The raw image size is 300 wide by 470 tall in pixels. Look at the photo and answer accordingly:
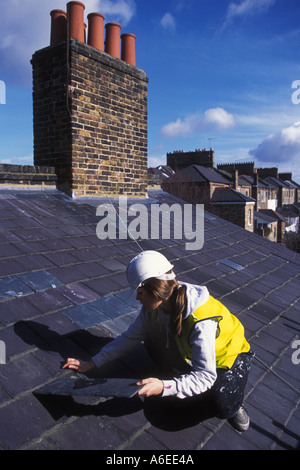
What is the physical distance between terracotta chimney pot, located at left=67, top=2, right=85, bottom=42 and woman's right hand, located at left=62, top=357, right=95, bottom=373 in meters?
5.29

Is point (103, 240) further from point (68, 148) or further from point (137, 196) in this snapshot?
point (137, 196)

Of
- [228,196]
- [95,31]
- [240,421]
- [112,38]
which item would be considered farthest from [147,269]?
[228,196]

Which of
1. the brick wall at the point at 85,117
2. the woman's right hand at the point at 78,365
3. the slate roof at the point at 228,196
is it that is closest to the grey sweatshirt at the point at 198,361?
the woman's right hand at the point at 78,365

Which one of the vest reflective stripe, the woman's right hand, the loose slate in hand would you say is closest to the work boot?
the vest reflective stripe

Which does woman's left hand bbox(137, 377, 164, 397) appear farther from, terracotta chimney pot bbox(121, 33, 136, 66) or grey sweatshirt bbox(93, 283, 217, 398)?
terracotta chimney pot bbox(121, 33, 136, 66)

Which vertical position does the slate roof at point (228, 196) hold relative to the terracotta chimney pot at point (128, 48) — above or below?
below

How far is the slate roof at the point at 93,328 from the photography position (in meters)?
1.77

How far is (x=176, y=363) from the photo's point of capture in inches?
86.1

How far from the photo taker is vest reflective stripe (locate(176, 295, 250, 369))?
6.49 ft

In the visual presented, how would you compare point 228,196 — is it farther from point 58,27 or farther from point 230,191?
point 58,27

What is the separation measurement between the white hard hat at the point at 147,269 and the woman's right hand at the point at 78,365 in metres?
0.58

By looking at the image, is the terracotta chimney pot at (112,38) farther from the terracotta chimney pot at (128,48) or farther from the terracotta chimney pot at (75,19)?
the terracotta chimney pot at (75,19)

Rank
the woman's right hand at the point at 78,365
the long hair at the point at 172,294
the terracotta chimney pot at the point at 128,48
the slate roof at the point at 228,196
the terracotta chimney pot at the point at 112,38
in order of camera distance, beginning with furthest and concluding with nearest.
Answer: the slate roof at the point at 228,196, the terracotta chimney pot at the point at 128,48, the terracotta chimney pot at the point at 112,38, the woman's right hand at the point at 78,365, the long hair at the point at 172,294
